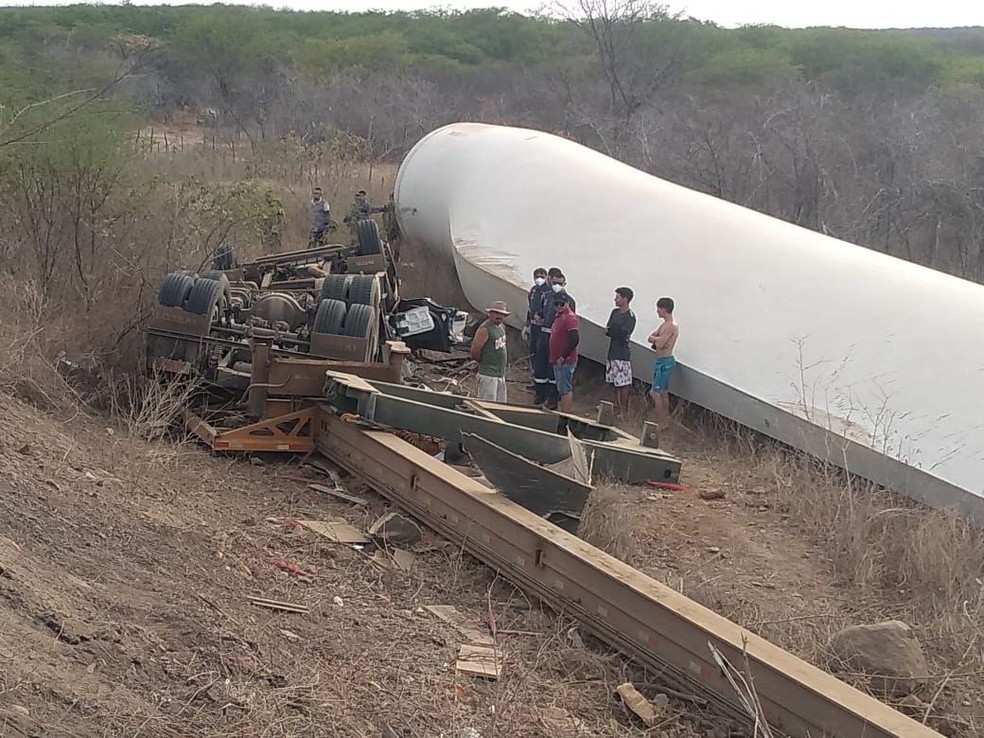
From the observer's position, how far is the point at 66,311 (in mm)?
8711

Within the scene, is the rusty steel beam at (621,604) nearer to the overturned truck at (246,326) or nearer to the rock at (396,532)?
the rock at (396,532)

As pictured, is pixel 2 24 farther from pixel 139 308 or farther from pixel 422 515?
pixel 422 515

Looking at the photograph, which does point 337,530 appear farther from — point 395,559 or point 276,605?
point 276,605

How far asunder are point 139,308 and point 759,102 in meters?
17.6

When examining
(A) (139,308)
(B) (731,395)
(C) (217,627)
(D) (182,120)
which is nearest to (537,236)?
(B) (731,395)

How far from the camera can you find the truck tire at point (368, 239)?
11.5 meters

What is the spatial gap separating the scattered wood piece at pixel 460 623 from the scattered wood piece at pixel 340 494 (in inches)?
60.0

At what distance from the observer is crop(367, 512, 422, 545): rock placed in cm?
598

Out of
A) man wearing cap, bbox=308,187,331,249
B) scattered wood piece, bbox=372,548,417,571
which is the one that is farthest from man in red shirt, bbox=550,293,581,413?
man wearing cap, bbox=308,187,331,249

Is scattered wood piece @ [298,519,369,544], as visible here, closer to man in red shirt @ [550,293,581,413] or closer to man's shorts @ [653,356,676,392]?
man in red shirt @ [550,293,581,413]

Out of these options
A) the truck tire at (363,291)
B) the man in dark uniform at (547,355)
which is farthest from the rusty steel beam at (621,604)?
the man in dark uniform at (547,355)

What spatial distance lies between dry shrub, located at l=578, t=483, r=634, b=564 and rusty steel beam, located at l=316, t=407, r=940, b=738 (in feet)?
2.14

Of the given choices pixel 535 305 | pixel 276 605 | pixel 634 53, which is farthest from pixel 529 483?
pixel 634 53

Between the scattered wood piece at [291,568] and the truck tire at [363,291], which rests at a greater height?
the truck tire at [363,291]
